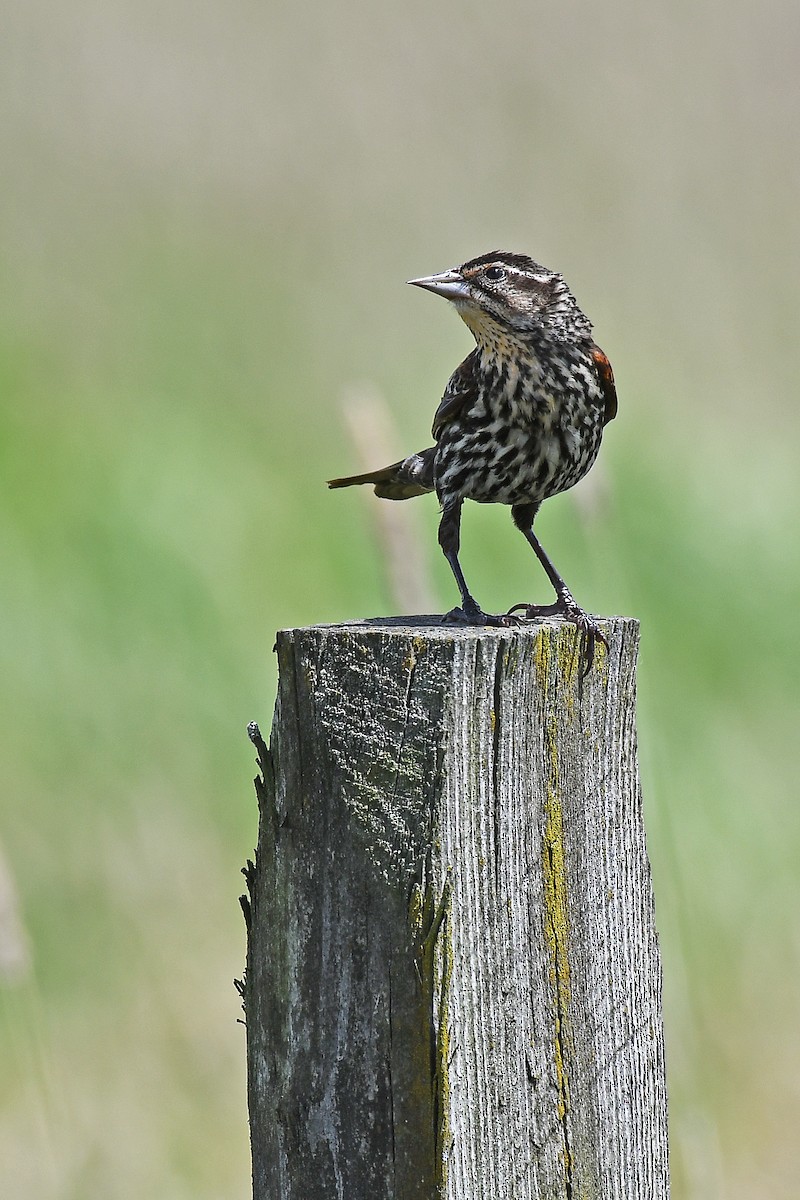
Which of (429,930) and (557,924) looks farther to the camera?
(557,924)

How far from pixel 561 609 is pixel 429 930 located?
1.07m

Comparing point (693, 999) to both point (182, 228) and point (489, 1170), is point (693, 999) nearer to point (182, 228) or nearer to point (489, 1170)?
point (489, 1170)

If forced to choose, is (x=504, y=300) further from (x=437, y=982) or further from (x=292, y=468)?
(x=292, y=468)

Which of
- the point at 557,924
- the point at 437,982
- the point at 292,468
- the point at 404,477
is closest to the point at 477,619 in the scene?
the point at 557,924

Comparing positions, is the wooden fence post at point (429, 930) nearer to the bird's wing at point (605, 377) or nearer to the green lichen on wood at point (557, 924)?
the green lichen on wood at point (557, 924)

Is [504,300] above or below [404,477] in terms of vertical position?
above

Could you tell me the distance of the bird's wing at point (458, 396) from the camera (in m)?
3.06

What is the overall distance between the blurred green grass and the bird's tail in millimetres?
221

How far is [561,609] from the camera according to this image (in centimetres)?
265

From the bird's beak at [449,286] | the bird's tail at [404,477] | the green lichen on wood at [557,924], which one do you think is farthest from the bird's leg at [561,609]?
the bird's beak at [449,286]

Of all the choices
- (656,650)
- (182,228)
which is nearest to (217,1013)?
(656,650)

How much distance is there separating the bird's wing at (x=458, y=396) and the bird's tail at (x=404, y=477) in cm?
6

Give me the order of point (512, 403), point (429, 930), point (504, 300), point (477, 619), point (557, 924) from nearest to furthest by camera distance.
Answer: point (429, 930) < point (557, 924) < point (477, 619) < point (512, 403) < point (504, 300)

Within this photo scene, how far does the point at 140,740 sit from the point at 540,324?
2.60 meters
